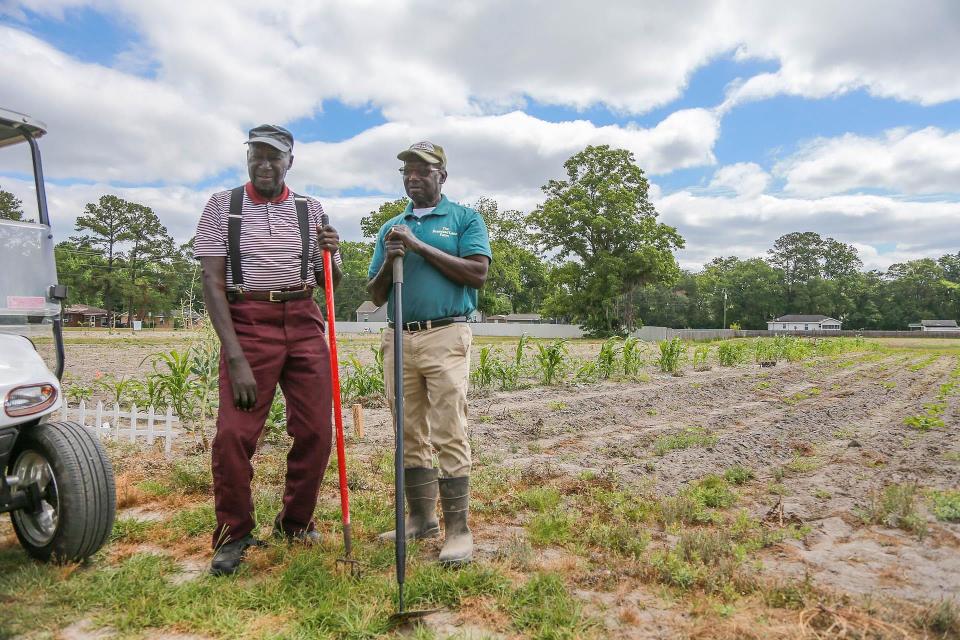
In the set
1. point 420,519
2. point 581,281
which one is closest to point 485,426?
point 420,519

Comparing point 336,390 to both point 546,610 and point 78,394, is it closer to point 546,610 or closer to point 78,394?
point 546,610

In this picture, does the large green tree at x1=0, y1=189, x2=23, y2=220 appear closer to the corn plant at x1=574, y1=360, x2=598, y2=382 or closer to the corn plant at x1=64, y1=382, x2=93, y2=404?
the corn plant at x1=64, y1=382, x2=93, y2=404

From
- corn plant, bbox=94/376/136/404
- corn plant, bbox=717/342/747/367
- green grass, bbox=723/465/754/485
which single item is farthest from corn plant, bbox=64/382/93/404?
corn plant, bbox=717/342/747/367

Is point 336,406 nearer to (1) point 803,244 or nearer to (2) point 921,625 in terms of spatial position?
(2) point 921,625

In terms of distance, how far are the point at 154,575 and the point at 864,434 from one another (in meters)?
6.55

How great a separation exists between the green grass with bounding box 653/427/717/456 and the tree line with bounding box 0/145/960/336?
4546 mm

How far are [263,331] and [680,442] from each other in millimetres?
4109

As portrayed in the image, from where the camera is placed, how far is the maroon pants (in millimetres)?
3047

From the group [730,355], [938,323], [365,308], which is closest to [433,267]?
[730,355]

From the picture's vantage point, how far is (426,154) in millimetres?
3262

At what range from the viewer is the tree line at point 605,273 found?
132ft

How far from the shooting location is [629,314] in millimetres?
42188

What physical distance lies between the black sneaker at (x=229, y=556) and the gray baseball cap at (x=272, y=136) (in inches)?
77.4

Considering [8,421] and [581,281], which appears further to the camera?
[581,281]
